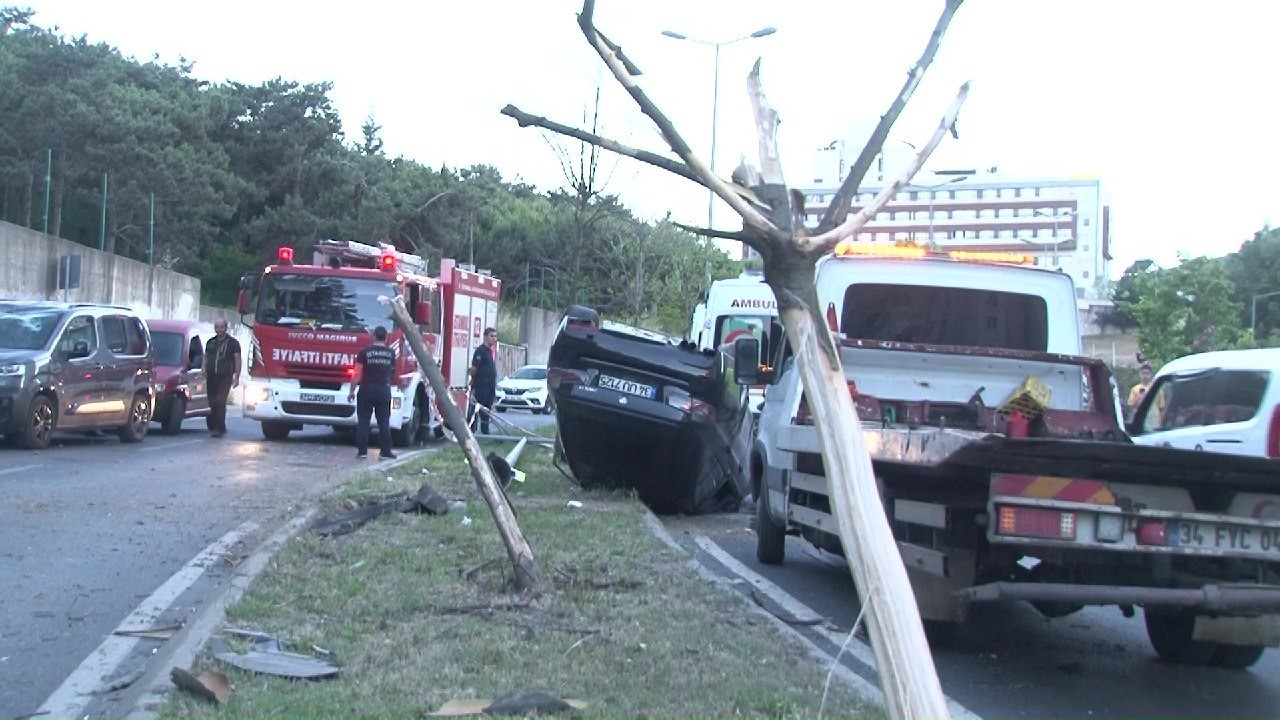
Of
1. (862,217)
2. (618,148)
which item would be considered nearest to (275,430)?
(618,148)

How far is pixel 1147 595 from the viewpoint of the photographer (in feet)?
20.1

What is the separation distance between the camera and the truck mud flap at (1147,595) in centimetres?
599

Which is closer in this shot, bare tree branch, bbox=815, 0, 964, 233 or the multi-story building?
→ bare tree branch, bbox=815, 0, 964, 233

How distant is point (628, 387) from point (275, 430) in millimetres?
10401

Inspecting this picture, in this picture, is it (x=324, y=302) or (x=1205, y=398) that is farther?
(x=324, y=302)

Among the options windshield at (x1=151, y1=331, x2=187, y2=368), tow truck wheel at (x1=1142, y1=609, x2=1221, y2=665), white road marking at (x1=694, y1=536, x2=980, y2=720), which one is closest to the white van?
tow truck wheel at (x1=1142, y1=609, x2=1221, y2=665)

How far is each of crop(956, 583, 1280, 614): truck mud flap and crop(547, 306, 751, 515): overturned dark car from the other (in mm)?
6371

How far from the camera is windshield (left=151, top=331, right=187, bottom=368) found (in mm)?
22453

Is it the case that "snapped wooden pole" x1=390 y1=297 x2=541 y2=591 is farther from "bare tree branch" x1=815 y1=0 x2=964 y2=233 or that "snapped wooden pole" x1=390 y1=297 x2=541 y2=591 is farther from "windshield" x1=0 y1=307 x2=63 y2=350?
"windshield" x1=0 y1=307 x2=63 y2=350

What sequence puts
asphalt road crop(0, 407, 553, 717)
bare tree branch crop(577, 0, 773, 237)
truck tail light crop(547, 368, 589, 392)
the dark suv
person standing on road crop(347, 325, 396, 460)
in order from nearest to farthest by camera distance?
1. bare tree branch crop(577, 0, 773, 237)
2. asphalt road crop(0, 407, 553, 717)
3. truck tail light crop(547, 368, 589, 392)
4. the dark suv
5. person standing on road crop(347, 325, 396, 460)

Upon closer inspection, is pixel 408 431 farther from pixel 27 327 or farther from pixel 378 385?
pixel 27 327

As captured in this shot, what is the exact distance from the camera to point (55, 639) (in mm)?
6945

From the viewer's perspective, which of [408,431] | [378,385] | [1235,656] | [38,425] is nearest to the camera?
[1235,656]

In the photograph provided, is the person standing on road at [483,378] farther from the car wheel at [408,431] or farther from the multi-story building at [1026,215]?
the multi-story building at [1026,215]
